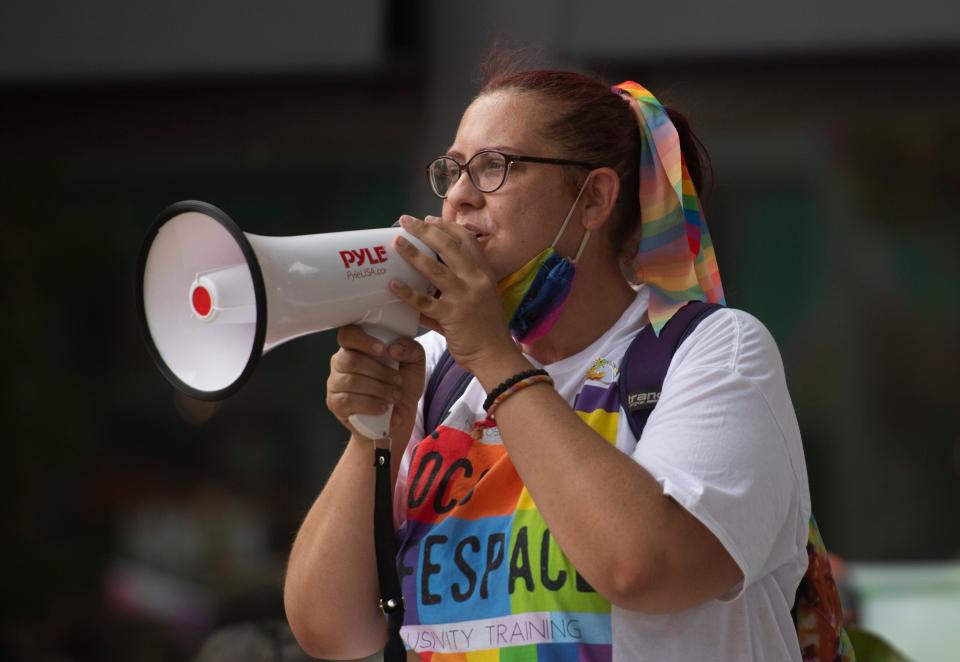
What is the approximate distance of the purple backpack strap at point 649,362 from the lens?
206 cm

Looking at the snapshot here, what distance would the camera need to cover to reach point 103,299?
6520 millimetres

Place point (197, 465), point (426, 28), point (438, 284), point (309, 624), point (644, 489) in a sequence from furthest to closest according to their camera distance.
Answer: point (197, 465)
point (426, 28)
point (309, 624)
point (438, 284)
point (644, 489)

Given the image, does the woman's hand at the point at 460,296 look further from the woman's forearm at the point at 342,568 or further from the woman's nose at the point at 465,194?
the woman's forearm at the point at 342,568

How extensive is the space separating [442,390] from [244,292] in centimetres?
51

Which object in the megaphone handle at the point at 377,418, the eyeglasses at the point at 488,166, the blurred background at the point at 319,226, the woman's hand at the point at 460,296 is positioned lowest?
the blurred background at the point at 319,226

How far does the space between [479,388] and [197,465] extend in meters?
4.38

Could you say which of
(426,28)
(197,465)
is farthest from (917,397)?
(197,465)

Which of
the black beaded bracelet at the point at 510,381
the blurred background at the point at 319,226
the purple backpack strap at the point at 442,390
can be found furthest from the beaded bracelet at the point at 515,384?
the blurred background at the point at 319,226

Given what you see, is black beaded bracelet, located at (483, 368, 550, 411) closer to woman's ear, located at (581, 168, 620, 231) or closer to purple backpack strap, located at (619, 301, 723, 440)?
purple backpack strap, located at (619, 301, 723, 440)

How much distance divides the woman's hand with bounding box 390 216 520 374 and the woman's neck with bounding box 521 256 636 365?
0.84 ft

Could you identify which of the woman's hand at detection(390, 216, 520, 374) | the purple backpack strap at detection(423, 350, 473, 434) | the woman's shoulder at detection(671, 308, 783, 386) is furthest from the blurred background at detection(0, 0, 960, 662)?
the woman's shoulder at detection(671, 308, 783, 386)

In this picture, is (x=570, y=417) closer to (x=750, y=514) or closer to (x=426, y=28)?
(x=750, y=514)

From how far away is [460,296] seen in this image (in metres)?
2.05

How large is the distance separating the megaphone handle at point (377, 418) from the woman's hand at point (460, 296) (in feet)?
0.27
